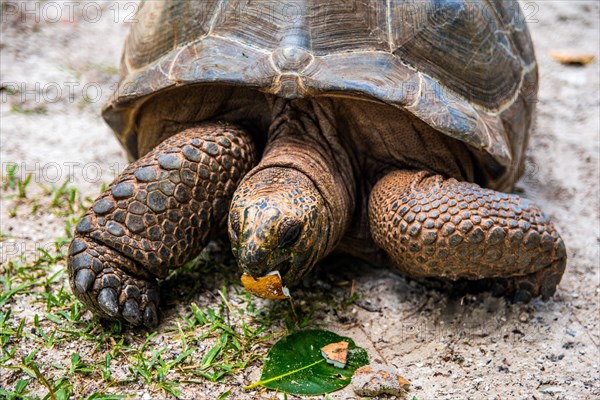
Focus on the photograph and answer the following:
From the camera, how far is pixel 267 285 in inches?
108

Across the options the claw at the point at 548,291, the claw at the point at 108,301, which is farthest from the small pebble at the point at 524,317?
the claw at the point at 108,301

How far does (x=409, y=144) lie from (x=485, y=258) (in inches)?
27.3

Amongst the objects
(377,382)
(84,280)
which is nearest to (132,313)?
(84,280)

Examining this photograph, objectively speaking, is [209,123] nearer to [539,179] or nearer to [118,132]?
[118,132]

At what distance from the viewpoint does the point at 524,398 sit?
267 centimetres

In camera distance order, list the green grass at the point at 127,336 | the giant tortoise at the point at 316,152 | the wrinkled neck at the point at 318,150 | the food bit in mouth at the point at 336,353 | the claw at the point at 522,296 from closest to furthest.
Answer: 1. the green grass at the point at 127,336
2. the food bit in mouth at the point at 336,353
3. the giant tortoise at the point at 316,152
4. the wrinkled neck at the point at 318,150
5. the claw at the point at 522,296

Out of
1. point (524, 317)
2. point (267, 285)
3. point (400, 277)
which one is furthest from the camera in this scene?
point (400, 277)

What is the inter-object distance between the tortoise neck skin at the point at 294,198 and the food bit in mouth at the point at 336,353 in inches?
13.0

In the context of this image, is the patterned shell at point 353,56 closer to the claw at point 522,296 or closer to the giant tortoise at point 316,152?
the giant tortoise at point 316,152

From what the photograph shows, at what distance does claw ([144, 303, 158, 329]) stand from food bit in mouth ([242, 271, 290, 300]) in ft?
1.58

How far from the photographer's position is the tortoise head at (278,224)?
2629mm

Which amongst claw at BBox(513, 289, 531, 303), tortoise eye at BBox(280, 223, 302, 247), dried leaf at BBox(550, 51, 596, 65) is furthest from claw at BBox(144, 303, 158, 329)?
dried leaf at BBox(550, 51, 596, 65)

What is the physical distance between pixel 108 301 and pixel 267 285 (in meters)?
0.70

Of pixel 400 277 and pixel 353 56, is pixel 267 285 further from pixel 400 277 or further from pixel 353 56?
pixel 353 56
